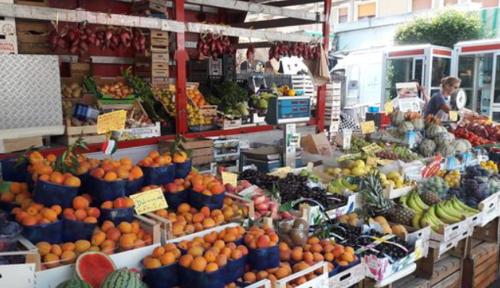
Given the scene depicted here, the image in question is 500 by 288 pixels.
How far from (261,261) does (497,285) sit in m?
3.26

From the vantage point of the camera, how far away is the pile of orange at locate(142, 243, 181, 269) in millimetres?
1898

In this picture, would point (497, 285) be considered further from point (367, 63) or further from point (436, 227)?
point (367, 63)

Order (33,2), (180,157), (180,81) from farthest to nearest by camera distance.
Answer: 1. (180,81)
2. (33,2)
3. (180,157)

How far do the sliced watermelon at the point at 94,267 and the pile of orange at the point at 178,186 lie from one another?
0.63m

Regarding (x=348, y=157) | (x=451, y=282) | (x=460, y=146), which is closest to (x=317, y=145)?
(x=348, y=157)

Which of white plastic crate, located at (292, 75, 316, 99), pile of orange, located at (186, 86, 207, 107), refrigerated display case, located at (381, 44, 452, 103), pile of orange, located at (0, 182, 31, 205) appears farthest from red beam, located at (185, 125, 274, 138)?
refrigerated display case, located at (381, 44, 452, 103)

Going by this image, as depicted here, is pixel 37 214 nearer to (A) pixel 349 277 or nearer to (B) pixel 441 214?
(A) pixel 349 277

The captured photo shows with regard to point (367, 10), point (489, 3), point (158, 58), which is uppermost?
point (367, 10)

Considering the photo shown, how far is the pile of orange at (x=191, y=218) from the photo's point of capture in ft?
7.39

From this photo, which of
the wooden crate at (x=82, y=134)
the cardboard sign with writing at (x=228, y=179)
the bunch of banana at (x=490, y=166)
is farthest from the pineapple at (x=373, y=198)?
the wooden crate at (x=82, y=134)

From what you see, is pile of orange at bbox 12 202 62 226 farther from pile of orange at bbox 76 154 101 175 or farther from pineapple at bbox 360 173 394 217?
pineapple at bbox 360 173 394 217

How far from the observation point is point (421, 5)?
20.1 meters

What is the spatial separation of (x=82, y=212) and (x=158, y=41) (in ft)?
12.5

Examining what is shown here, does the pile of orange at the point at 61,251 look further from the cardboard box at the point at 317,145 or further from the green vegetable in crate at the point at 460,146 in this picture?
the green vegetable in crate at the point at 460,146
